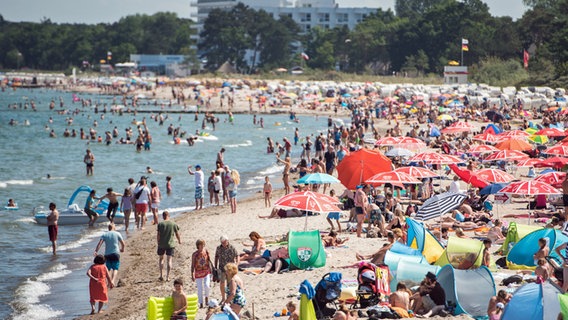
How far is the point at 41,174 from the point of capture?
35.1m

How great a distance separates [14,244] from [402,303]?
11693 millimetres

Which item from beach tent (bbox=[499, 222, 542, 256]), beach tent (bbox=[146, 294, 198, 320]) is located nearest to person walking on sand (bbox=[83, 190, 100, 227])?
beach tent (bbox=[146, 294, 198, 320])

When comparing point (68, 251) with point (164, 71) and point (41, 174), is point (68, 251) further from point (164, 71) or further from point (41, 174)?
point (164, 71)

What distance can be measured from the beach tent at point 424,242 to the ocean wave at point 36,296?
5.78 m

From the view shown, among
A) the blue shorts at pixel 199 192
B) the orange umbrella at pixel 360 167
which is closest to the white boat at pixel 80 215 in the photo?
the blue shorts at pixel 199 192

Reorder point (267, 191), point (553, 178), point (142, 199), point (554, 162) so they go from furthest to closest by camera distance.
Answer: point (267, 191), point (554, 162), point (142, 199), point (553, 178)

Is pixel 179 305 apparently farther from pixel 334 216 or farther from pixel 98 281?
pixel 334 216

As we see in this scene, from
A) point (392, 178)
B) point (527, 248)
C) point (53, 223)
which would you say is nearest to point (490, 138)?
point (392, 178)

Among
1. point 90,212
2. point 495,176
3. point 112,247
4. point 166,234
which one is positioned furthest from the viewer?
point 90,212

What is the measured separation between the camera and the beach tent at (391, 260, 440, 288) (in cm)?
1176

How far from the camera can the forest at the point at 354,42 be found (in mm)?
74875

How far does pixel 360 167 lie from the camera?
18688 millimetres

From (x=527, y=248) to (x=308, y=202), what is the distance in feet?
12.5

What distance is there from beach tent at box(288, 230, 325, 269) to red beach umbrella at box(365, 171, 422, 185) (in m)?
3.76
